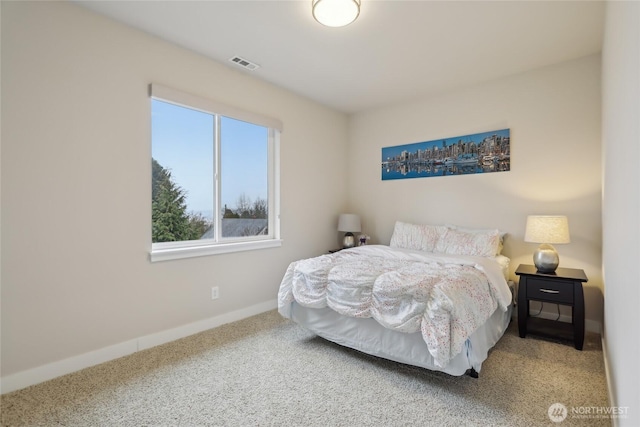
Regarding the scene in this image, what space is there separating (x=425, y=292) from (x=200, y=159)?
2.36 m

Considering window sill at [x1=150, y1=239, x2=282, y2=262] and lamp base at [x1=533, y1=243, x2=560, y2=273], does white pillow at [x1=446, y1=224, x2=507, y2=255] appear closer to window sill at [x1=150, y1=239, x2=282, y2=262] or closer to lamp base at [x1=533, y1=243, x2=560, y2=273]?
lamp base at [x1=533, y1=243, x2=560, y2=273]

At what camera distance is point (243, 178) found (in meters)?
3.41

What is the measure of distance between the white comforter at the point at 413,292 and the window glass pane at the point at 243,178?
3.24 feet

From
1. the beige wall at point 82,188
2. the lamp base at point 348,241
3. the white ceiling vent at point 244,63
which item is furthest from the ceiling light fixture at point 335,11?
the lamp base at point 348,241

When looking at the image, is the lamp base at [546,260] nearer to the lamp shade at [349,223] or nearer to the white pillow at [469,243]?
the white pillow at [469,243]

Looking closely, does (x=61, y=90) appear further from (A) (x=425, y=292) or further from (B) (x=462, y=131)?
Answer: (B) (x=462, y=131)

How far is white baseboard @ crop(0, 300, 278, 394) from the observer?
194 centimetres

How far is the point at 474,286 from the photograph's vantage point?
218 cm

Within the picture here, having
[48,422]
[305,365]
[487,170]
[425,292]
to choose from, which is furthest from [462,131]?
[48,422]

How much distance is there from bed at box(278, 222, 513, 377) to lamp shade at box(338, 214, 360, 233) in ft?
3.63

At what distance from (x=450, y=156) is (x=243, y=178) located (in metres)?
2.46

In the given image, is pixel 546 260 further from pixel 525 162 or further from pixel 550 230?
pixel 525 162

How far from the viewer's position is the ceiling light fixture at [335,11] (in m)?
1.97

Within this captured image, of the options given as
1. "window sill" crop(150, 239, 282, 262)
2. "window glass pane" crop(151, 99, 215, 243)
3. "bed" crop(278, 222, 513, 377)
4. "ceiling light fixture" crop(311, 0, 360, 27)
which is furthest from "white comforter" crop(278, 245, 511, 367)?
"ceiling light fixture" crop(311, 0, 360, 27)
